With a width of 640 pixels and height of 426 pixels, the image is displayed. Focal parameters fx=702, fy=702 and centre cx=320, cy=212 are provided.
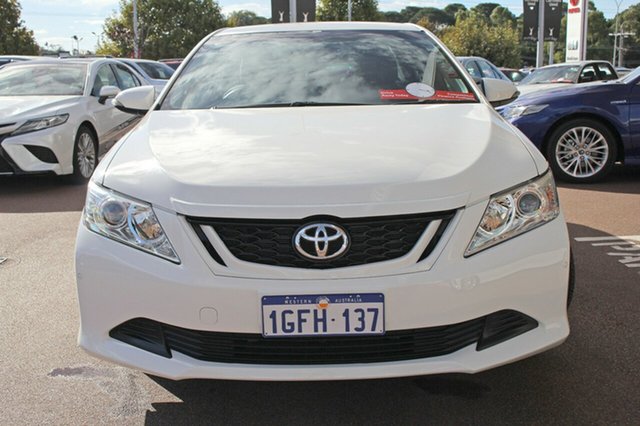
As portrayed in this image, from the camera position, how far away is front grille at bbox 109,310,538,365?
227 cm

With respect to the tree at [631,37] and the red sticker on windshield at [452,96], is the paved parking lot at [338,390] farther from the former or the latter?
the tree at [631,37]

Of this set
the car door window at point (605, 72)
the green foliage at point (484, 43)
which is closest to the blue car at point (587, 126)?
the car door window at point (605, 72)

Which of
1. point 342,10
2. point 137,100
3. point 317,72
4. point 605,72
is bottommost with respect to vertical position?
point 137,100

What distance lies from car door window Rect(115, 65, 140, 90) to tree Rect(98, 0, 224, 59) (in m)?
46.1

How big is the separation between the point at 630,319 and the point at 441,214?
1.65m

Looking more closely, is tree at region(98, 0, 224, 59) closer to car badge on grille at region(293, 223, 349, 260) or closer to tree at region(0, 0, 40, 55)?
tree at region(0, 0, 40, 55)

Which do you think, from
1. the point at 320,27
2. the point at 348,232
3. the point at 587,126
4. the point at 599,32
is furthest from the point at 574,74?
the point at 599,32

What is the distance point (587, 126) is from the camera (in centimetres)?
718

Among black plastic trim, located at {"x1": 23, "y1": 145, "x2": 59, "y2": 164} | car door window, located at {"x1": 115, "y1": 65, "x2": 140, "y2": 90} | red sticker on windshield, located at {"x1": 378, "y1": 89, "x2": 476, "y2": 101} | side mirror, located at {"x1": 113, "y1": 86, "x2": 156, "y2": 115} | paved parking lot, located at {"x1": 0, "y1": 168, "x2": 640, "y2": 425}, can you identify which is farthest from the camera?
car door window, located at {"x1": 115, "y1": 65, "x2": 140, "y2": 90}

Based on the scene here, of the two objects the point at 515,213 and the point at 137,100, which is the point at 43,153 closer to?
the point at 137,100

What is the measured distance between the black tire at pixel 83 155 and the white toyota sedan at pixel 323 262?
5.23 m

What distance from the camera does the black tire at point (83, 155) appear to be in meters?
7.53

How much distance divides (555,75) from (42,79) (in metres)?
8.79

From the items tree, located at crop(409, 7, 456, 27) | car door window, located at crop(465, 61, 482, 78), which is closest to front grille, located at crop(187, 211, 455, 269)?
car door window, located at crop(465, 61, 482, 78)
